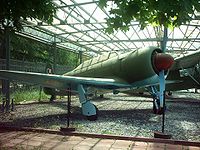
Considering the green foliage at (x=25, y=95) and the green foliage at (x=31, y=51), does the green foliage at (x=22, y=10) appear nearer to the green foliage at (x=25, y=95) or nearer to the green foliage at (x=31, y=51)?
the green foliage at (x=25, y=95)

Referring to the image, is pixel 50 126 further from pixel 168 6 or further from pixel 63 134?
pixel 168 6

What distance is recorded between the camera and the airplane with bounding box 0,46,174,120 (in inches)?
292

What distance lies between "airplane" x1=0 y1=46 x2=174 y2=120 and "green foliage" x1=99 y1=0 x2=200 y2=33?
323cm

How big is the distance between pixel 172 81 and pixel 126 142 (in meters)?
9.81

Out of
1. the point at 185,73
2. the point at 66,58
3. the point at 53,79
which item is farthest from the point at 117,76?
the point at 66,58

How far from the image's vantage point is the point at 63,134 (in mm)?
5371

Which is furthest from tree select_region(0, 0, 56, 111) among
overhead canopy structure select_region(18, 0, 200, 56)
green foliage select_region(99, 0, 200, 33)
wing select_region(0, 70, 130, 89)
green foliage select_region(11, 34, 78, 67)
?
green foliage select_region(11, 34, 78, 67)

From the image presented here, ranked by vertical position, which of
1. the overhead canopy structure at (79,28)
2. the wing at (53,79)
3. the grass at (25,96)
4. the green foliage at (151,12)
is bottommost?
the grass at (25,96)

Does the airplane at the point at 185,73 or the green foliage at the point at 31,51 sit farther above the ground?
the green foliage at the point at 31,51

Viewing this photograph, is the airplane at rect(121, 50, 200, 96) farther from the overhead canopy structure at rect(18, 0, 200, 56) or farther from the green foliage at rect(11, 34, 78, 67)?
the green foliage at rect(11, 34, 78, 67)

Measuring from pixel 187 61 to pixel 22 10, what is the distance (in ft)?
37.9

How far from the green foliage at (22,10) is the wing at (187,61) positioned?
10.4 metres

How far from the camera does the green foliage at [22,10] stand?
3.77 metres

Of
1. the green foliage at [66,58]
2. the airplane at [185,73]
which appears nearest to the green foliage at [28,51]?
the green foliage at [66,58]
